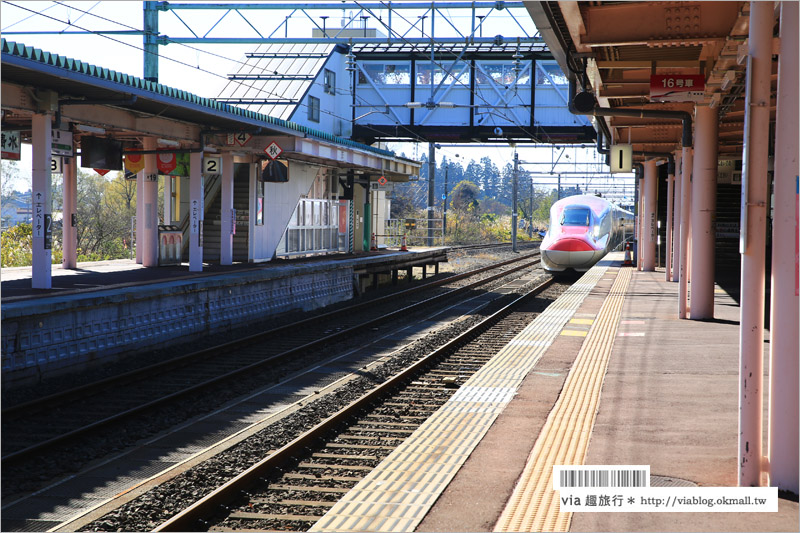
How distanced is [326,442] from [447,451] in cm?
168

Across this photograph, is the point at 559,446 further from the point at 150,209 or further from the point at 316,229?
the point at 316,229

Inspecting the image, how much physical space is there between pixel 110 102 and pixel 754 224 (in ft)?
35.6

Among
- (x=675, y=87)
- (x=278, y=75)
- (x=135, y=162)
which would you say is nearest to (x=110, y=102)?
(x=135, y=162)

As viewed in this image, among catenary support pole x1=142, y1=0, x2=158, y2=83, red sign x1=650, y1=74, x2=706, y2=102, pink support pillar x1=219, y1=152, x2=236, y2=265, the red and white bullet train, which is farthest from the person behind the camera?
the red and white bullet train

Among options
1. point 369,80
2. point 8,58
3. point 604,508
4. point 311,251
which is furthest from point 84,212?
point 604,508

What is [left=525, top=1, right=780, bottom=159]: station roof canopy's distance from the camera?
8469mm

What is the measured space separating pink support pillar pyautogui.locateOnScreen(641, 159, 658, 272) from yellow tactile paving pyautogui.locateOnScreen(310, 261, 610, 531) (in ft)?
52.6

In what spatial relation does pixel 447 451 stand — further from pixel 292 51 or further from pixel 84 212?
pixel 84 212

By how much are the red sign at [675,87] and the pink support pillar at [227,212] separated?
36.9 ft

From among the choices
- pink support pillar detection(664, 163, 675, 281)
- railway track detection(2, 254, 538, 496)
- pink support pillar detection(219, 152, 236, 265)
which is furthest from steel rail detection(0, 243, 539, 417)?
pink support pillar detection(664, 163, 675, 281)

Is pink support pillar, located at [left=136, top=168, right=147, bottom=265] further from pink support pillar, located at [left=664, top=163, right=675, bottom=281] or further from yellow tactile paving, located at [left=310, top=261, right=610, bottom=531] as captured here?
pink support pillar, located at [left=664, top=163, right=675, bottom=281]

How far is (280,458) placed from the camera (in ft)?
22.4

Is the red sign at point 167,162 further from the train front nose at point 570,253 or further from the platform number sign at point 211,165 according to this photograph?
the train front nose at point 570,253

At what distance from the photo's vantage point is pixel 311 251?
2464 cm
